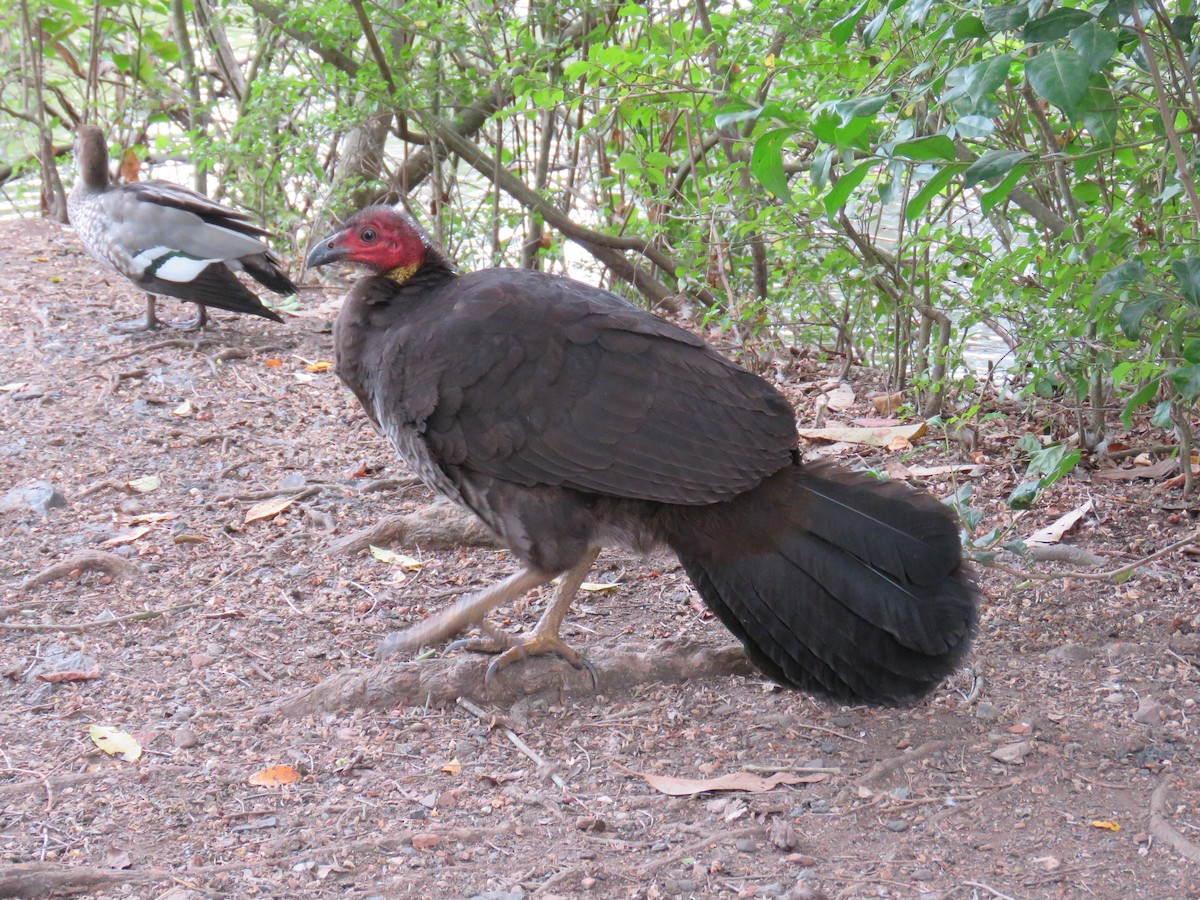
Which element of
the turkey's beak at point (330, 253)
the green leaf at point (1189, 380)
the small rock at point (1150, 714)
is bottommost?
the small rock at point (1150, 714)

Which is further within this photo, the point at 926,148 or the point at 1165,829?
the point at 1165,829

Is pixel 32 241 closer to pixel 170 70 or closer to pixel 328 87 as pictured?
A: pixel 170 70

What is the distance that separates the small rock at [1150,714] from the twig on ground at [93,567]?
2.98 metres

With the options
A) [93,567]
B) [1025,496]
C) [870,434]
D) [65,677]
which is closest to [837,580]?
[1025,496]

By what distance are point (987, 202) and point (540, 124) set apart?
4.88 metres

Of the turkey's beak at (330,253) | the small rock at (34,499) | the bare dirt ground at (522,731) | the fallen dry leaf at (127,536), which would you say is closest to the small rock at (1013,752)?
the bare dirt ground at (522,731)

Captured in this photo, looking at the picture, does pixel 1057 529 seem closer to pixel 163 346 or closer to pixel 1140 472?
pixel 1140 472

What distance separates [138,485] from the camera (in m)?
4.52

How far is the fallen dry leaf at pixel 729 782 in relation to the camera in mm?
2717

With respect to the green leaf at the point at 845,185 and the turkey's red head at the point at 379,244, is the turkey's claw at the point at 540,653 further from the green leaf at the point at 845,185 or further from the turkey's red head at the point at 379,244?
the green leaf at the point at 845,185

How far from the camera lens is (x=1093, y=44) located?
81.2 inches

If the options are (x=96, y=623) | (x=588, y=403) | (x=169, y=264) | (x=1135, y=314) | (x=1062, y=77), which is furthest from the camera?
(x=169, y=264)

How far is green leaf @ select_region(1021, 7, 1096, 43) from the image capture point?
6.98 ft

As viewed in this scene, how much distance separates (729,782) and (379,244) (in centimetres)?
186
